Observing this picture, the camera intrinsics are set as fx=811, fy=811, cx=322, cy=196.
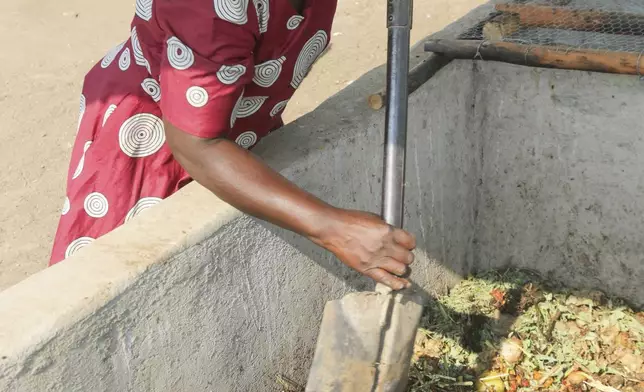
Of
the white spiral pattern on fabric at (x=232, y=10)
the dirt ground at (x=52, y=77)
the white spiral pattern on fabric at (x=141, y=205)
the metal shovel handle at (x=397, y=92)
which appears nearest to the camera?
the white spiral pattern on fabric at (x=232, y=10)

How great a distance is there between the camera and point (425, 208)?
120 inches

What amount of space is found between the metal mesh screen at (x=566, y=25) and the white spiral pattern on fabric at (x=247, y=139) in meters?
1.18

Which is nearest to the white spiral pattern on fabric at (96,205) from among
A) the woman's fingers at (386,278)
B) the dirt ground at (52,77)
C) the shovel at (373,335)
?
the shovel at (373,335)

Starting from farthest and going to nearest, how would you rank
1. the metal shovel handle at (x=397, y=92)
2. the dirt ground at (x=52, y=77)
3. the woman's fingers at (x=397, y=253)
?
Result: 1. the dirt ground at (x=52, y=77)
2. the metal shovel handle at (x=397, y=92)
3. the woman's fingers at (x=397, y=253)

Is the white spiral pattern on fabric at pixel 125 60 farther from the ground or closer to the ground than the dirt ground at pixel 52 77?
farther from the ground

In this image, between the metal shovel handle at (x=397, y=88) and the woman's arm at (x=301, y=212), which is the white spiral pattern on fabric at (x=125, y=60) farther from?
the metal shovel handle at (x=397, y=88)

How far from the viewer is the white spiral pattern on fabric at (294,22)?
187 cm

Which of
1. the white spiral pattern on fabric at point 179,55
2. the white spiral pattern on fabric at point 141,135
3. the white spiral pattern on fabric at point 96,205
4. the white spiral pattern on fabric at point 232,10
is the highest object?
the white spiral pattern on fabric at point 232,10

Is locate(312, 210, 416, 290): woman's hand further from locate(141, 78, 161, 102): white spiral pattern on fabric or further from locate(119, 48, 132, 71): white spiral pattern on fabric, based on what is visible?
locate(119, 48, 132, 71): white spiral pattern on fabric

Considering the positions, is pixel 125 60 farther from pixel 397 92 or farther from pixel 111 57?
pixel 397 92

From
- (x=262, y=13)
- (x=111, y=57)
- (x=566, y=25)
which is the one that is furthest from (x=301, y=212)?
(x=566, y=25)

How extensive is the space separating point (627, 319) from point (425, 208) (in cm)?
90

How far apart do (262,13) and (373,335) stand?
769 mm

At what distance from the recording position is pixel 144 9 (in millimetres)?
1887
